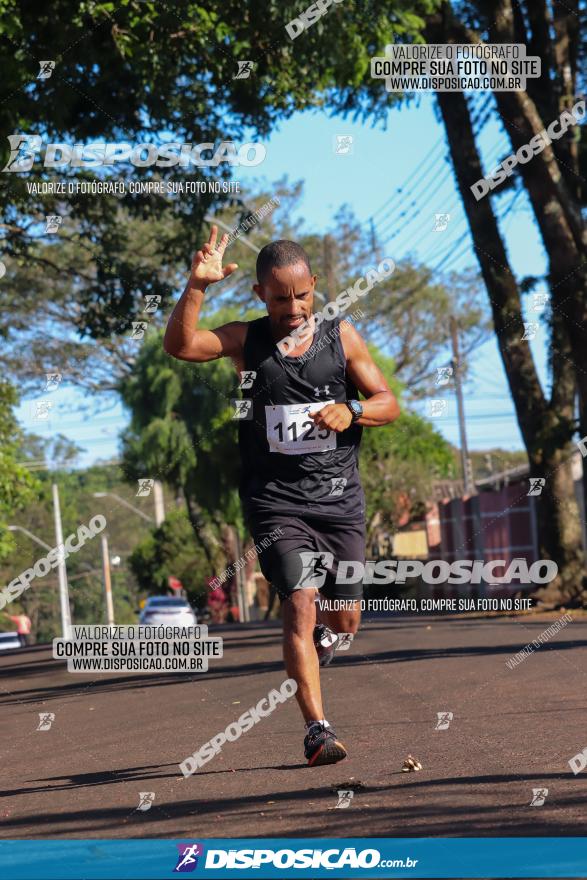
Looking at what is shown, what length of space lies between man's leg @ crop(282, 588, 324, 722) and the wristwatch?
73cm

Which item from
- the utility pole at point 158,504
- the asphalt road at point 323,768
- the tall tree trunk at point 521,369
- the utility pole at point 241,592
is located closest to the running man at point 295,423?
the asphalt road at point 323,768

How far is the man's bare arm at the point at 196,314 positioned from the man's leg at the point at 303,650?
3.41 feet

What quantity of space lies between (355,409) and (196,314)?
732mm

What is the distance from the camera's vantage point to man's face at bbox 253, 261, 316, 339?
5594mm

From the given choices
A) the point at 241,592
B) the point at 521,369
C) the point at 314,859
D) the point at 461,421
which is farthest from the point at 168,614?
the point at 314,859

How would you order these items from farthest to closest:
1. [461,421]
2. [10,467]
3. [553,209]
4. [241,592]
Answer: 1. [461,421]
2. [241,592]
3. [10,467]
4. [553,209]

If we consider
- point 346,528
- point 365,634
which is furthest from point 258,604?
point 346,528

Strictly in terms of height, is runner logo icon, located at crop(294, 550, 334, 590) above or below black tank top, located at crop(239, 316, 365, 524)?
below

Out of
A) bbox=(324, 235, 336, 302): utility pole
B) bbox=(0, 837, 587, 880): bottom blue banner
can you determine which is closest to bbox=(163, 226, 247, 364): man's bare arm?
bbox=(0, 837, 587, 880): bottom blue banner

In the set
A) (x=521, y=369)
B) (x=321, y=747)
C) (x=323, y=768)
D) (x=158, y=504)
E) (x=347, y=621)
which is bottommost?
(x=323, y=768)

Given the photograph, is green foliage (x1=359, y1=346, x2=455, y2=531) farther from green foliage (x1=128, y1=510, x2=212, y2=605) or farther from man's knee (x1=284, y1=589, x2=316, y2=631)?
man's knee (x1=284, y1=589, x2=316, y2=631)

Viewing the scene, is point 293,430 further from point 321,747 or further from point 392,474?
point 392,474

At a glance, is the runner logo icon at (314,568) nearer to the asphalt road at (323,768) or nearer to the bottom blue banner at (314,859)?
the asphalt road at (323,768)

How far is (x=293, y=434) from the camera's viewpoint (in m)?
5.62
